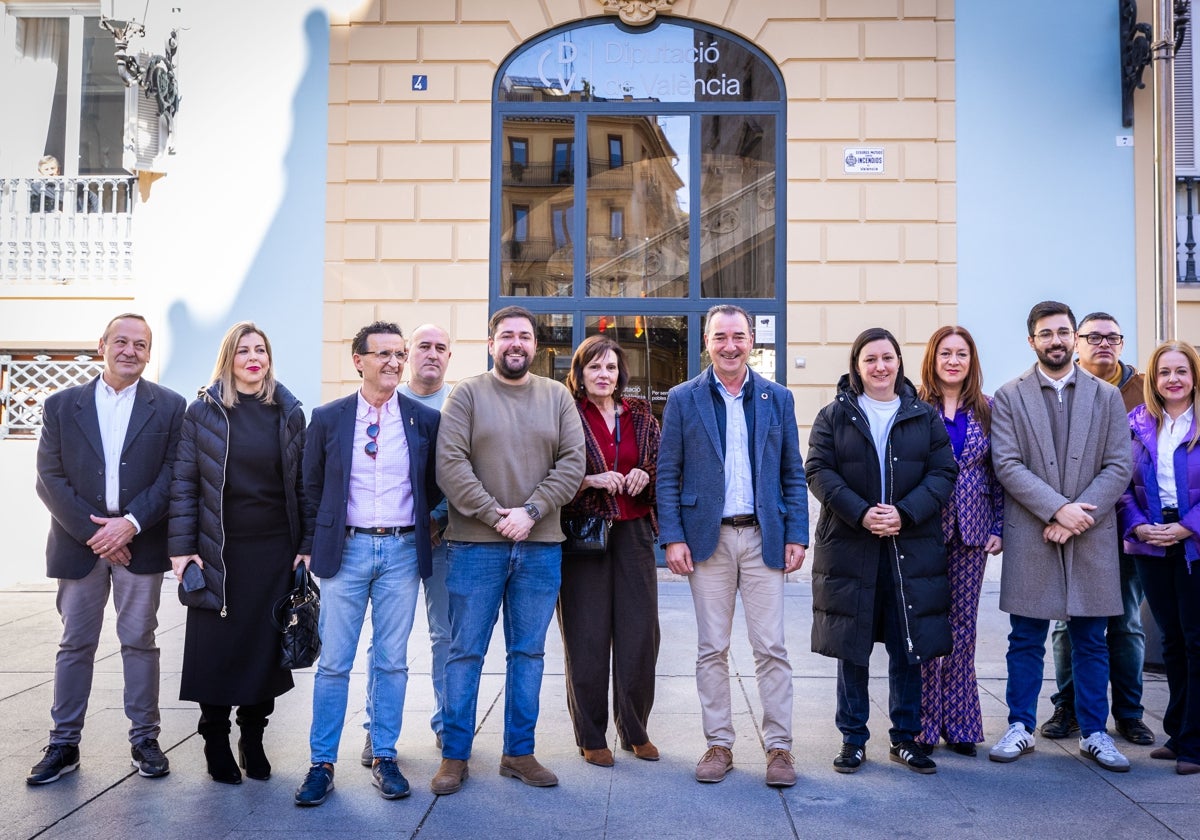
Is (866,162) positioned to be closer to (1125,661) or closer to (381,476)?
(1125,661)

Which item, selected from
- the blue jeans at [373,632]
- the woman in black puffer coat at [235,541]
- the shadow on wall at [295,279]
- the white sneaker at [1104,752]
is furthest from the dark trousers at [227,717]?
the shadow on wall at [295,279]

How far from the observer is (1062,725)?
203 inches

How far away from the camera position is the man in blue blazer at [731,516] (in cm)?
466

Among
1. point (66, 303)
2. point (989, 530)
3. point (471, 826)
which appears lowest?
point (471, 826)

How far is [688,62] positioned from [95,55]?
6.59 m

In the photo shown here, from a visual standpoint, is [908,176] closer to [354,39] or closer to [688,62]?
[688,62]

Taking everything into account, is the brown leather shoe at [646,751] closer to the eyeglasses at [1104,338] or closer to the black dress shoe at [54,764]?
the black dress shoe at [54,764]

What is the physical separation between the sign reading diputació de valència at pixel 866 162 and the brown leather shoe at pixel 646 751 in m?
6.81

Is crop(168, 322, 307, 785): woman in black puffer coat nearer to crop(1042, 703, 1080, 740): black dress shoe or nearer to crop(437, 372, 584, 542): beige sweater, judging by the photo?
crop(437, 372, 584, 542): beige sweater

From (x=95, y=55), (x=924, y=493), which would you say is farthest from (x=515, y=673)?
(x=95, y=55)

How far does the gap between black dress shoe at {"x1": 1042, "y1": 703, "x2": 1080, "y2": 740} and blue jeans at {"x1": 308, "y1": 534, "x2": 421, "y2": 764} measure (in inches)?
132

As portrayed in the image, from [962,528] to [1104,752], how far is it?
1208 millimetres

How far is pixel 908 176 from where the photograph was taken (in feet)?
32.0

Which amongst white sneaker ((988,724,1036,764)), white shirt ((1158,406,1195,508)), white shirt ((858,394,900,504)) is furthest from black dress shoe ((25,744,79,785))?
white shirt ((1158,406,1195,508))
